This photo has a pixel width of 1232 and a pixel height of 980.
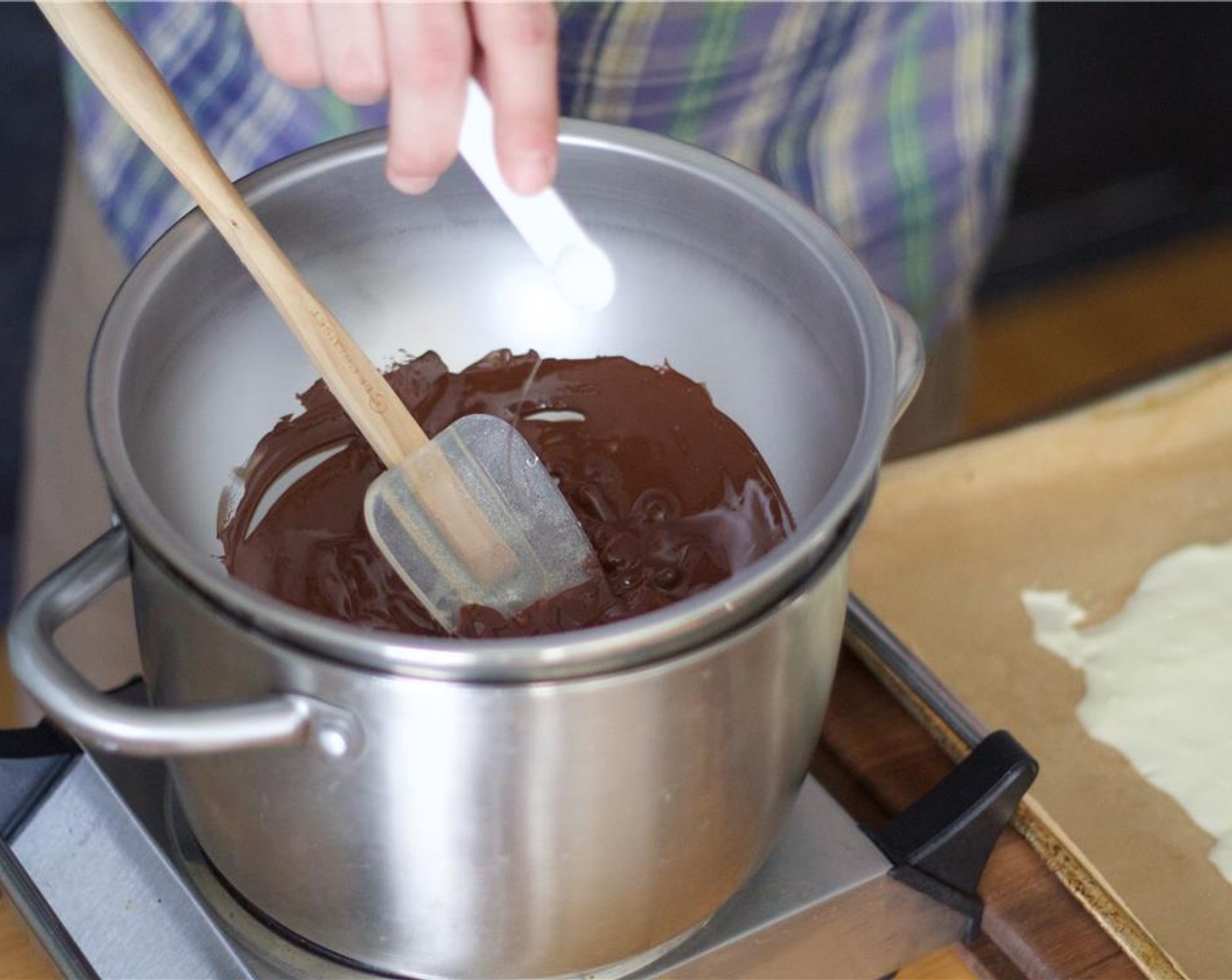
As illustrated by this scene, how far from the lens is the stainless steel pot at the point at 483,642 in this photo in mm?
459

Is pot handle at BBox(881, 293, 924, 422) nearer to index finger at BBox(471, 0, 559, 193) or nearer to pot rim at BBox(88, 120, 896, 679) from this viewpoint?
pot rim at BBox(88, 120, 896, 679)

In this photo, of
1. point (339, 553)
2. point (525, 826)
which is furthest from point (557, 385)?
point (525, 826)

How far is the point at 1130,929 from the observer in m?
0.64

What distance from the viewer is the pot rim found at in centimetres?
44

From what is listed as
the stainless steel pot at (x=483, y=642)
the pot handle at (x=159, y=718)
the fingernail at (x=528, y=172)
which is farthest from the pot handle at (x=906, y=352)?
the pot handle at (x=159, y=718)

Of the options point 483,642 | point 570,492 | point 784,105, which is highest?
point 483,642

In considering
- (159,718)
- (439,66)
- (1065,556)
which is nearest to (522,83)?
(439,66)

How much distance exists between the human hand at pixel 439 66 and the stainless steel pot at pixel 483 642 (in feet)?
0.19

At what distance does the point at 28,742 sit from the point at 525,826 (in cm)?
25

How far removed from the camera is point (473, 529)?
586 mm

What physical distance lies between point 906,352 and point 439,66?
7.8 inches

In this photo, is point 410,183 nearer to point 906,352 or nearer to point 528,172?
point 528,172

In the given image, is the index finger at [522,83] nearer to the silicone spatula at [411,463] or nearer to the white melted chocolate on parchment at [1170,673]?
the silicone spatula at [411,463]

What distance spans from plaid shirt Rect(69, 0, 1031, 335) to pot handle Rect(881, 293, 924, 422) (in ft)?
1.07
